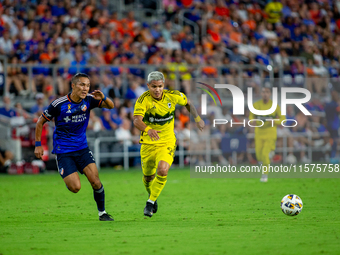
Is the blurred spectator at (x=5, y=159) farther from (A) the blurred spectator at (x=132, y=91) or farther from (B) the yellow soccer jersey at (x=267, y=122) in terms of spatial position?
(B) the yellow soccer jersey at (x=267, y=122)

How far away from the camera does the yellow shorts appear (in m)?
9.14

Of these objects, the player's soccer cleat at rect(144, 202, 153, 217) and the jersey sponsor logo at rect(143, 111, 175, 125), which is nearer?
the player's soccer cleat at rect(144, 202, 153, 217)

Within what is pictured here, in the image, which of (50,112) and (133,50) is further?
(133,50)

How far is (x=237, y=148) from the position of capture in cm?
1975

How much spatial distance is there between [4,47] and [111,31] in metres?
4.38

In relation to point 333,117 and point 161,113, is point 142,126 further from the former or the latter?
point 333,117

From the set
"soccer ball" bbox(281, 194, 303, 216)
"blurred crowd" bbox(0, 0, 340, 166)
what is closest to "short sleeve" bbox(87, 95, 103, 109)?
"soccer ball" bbox(281, 194, 303, 216)

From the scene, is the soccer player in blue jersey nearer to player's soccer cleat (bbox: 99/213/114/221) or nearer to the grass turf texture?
player's soccer cleat (bbox: 99/213/114/221)

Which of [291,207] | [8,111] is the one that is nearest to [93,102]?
[291,207]

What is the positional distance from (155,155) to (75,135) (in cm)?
147

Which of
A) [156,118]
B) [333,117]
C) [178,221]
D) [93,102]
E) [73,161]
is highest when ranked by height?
[93,102]

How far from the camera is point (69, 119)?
8641 millimetres

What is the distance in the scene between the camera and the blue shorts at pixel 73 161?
8.59 meters

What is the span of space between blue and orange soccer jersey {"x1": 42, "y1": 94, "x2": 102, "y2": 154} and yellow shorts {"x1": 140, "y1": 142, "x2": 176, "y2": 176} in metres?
1.18
